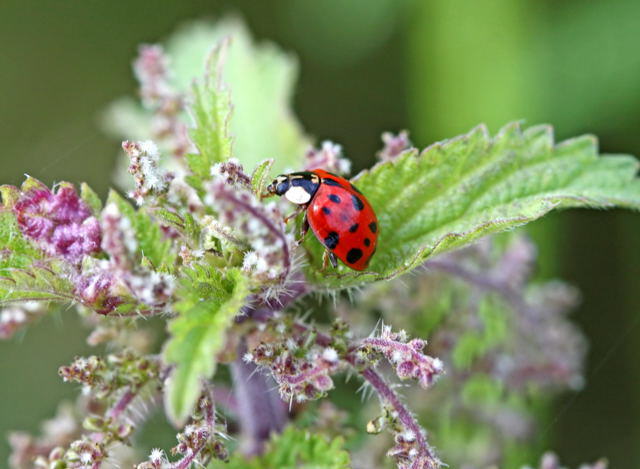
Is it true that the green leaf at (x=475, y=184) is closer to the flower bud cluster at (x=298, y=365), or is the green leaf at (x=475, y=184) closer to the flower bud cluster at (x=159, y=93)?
the flower bud cluster at (x=298, y=365)

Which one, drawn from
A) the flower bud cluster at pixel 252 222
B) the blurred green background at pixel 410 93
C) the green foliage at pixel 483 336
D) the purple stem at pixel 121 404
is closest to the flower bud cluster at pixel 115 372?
the purple stem at pixel 121 404

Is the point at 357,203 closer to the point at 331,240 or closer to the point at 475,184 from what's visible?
the point at 331,240

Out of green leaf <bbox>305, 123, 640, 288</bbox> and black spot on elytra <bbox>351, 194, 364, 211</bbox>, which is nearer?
black spot on elytra <bbox>351, 194, 364, 211</bbox>

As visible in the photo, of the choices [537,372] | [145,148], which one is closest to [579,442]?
[537,372]

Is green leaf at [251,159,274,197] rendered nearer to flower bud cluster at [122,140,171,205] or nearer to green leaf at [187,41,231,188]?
green leaf at [187,41,231,188]

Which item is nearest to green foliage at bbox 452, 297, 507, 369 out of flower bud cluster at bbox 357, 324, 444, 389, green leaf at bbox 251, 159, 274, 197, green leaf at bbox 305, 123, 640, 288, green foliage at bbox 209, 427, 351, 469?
green leaf at bbox 305, 123, 640, 288
